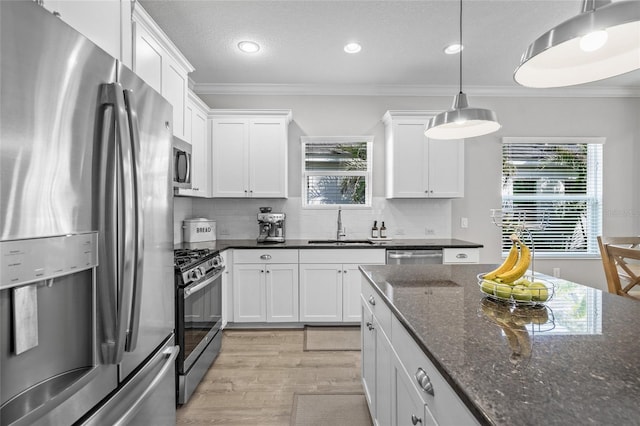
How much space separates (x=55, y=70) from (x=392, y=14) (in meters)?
2.51

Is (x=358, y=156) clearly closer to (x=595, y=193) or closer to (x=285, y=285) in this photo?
(x=285, y=285)

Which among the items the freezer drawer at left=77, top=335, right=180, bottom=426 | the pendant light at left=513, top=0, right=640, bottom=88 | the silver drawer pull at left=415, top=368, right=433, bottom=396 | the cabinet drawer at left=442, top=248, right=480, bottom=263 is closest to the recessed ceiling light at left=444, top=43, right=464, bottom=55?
the cabinet drawer at left=442, top=248, right=480, bottom=263

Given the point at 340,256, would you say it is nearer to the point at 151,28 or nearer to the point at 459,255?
the point at 459,255

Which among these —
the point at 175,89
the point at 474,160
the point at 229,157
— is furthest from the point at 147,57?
the point at 474,160

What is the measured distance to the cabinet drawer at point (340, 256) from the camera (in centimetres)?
350

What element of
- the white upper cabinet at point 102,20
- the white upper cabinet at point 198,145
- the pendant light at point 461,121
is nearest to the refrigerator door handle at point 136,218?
the white upper cabinet at point 102,20

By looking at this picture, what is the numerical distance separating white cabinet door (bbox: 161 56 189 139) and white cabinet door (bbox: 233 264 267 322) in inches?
58.5

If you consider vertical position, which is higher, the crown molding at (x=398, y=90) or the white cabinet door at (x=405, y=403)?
the crown molding at (x=398, y=90)

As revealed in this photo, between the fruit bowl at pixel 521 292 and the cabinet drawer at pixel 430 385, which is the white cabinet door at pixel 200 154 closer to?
the cabinet drawer at pixel 430 385

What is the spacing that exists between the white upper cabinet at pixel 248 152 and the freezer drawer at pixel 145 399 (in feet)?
8.15

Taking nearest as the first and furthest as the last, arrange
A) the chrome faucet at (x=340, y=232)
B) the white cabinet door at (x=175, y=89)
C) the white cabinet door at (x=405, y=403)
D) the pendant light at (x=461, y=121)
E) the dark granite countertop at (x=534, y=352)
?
the dark granite countertop at (x=534, y=352)
the white cabinet door at (x=405, y=403)
the pendant light at (x=461, y=121)
the white cabinet door at (x=175, y=89)
the chrome faucet at (x=340, y=232)

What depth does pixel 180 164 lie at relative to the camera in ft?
7.97

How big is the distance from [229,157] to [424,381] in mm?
3373

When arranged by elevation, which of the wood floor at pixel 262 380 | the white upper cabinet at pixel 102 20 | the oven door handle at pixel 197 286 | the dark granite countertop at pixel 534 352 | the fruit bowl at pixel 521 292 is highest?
the white upper cabinet at pixel 102 20
